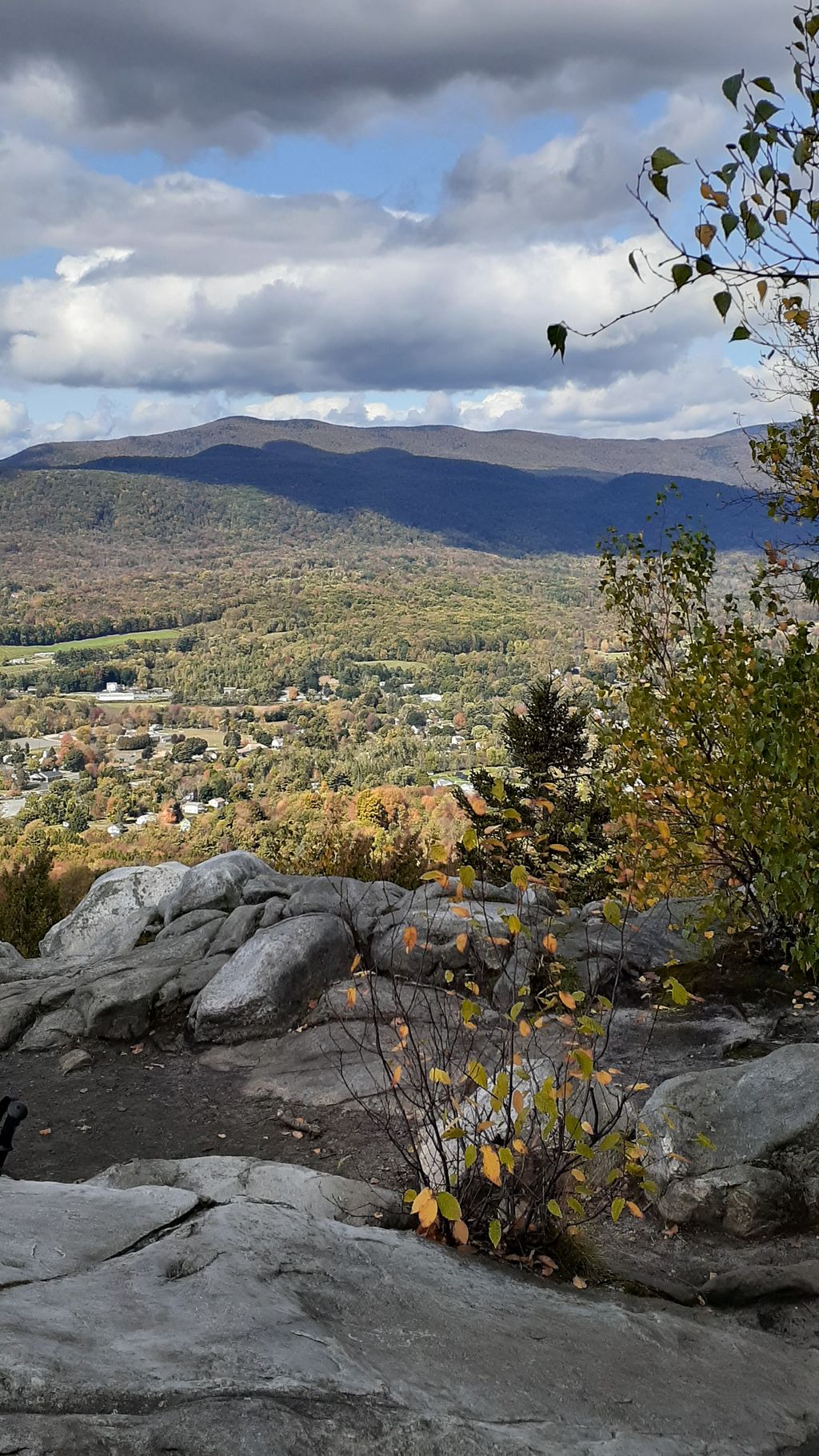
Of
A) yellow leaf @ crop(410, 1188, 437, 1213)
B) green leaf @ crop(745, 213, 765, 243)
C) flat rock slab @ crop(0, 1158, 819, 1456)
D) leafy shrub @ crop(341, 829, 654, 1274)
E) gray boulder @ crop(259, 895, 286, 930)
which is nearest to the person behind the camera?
flat rock slab @ crop(0, 1158, 819, 1456)

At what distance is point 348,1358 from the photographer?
2615 mm

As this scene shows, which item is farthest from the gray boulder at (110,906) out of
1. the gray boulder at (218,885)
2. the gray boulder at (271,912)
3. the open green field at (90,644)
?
the open green field at (90,644)

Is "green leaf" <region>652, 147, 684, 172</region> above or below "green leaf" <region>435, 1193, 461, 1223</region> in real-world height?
above

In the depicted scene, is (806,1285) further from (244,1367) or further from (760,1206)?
(244,1367)

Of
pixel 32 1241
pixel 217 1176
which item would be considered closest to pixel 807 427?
pixel 217 1176

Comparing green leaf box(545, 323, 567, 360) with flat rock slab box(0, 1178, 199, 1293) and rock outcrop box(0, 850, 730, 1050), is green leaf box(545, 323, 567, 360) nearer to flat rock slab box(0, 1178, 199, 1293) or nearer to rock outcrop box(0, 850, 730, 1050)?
flat rock slab box(0, 1178, 199, 1293)

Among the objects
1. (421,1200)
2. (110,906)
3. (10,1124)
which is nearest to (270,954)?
(110,906)

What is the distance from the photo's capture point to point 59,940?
42.7 ft

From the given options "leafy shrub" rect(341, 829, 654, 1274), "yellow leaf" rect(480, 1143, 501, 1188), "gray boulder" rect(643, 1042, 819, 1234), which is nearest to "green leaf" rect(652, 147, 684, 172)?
"leafy shrub" rect(341, 829, 654, 1274)

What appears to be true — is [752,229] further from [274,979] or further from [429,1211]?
[274,979]

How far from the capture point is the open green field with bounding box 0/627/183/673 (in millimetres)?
121500

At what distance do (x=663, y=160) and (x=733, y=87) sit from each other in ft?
0.73

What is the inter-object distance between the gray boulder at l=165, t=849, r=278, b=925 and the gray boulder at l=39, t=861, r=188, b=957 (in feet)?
2.62

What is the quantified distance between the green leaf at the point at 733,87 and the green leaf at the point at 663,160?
0.18 metres
